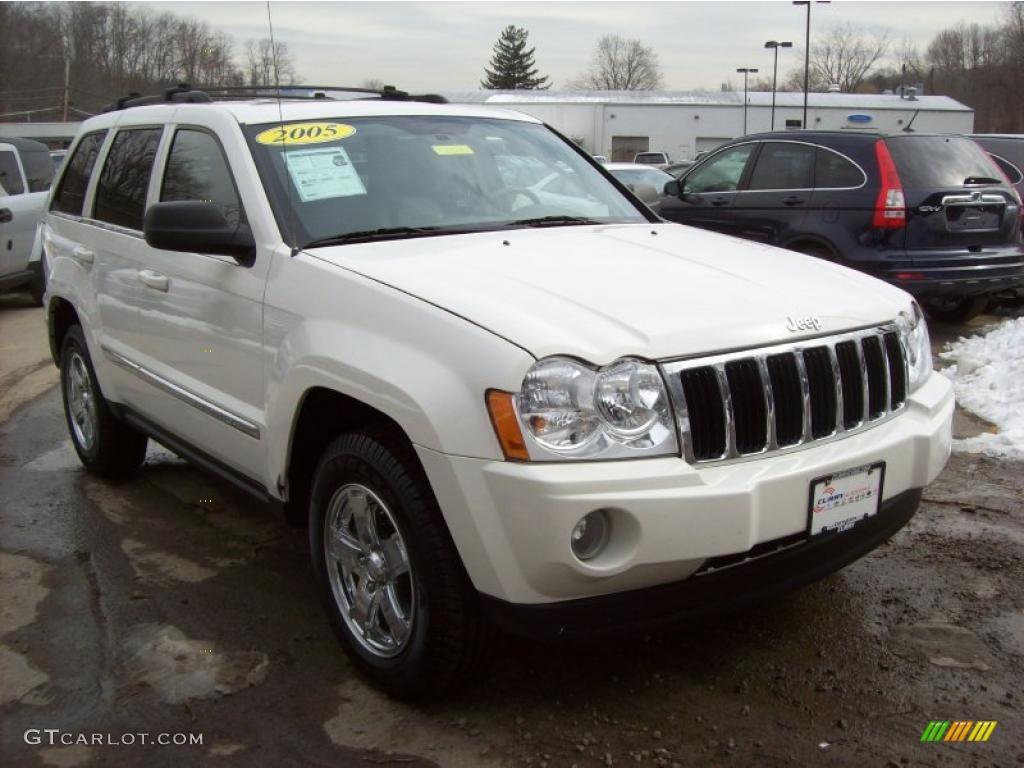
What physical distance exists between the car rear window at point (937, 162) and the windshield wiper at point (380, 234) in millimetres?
5934

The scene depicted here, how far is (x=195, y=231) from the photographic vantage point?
3373mm

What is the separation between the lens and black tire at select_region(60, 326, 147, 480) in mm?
5086

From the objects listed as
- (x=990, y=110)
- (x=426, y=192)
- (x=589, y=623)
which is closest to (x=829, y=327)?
(x=589, y=623)

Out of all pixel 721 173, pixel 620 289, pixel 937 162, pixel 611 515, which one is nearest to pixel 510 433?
pixel 611 515

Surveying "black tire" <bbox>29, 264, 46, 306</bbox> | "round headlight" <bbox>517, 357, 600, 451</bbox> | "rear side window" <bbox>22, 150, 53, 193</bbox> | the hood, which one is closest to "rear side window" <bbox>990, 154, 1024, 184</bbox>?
the hood

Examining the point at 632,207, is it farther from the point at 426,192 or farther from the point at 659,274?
the point at 659,274

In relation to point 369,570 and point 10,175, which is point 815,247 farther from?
point 10,175

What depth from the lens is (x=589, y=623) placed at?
2611 millimetres

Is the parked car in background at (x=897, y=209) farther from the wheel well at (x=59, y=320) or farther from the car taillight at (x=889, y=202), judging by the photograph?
the wheel well at (x=59, y=320)

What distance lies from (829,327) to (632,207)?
66.0 inches

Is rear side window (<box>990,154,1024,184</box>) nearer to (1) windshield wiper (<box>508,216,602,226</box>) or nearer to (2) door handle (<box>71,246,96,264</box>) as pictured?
(1) windshield wiper (<box>508,216,602,226</box>)

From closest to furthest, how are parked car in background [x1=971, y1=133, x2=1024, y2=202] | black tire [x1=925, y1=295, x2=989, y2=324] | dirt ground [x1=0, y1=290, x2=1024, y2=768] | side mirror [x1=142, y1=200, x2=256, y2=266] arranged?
dirt ground [x1=0, y1=290, x2=1024, y2=768]
side mirror [x1=142, y1=200, x2=256, y2=266]
black tire [x1=925, y1=295, x2=989, y2=324]
parked car in background [x1=971, y1=133, x2=1024, y2=202]

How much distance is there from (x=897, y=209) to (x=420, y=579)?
671 centimetres

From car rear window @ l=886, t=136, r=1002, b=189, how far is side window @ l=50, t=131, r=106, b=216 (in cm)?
622
